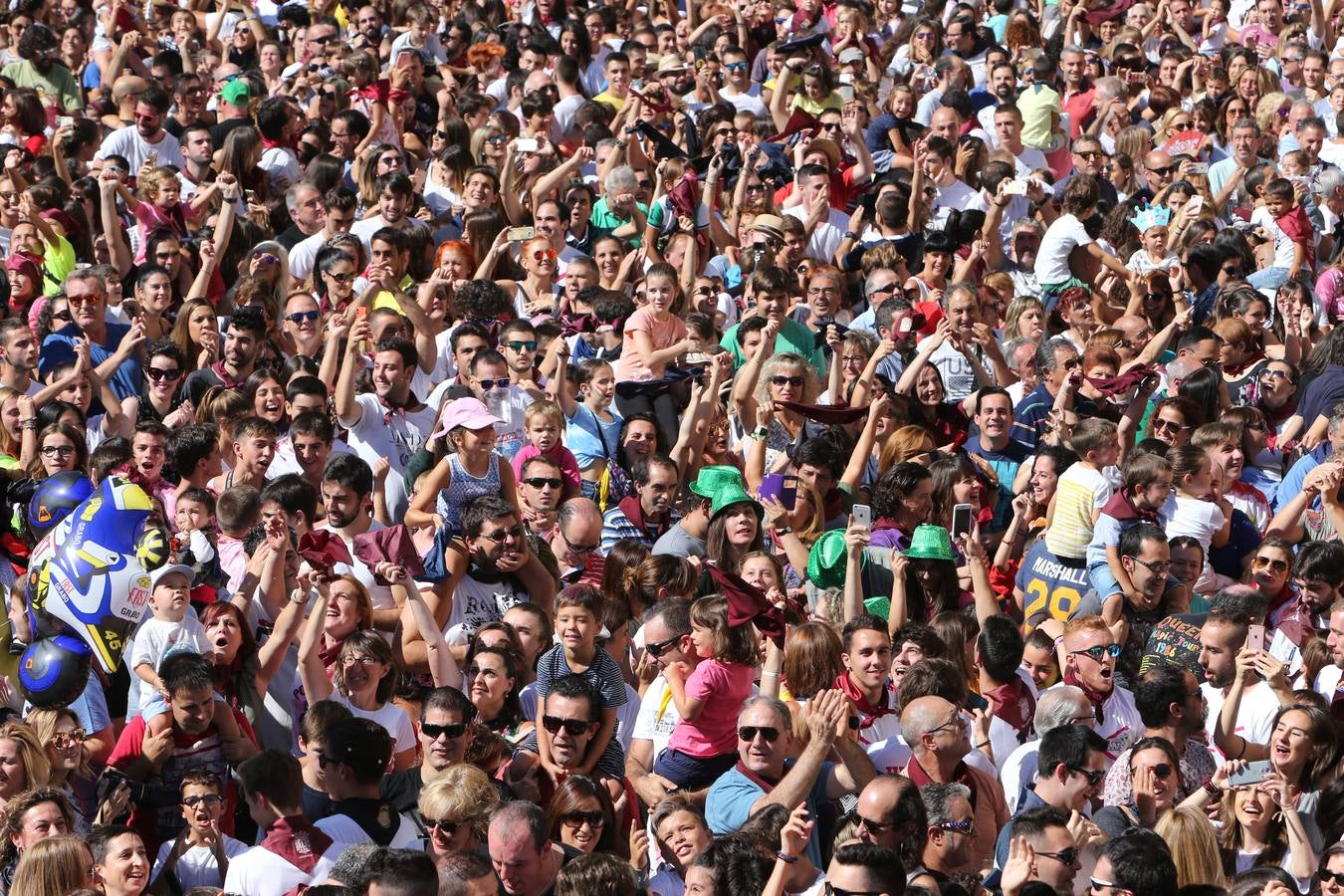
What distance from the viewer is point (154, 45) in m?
14.5

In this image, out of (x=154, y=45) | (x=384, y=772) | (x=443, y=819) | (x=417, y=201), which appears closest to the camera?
(x=443, y=819)

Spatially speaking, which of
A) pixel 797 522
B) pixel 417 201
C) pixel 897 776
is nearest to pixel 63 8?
pixel 417 201

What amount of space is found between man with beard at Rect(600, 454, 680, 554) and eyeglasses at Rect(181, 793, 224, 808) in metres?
2.88

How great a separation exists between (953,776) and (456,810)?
1.61m

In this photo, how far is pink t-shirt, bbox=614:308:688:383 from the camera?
10.1 meters

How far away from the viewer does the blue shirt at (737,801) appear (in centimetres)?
670

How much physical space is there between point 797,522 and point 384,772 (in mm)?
2759

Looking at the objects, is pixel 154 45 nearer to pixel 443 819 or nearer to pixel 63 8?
pixel 63 8

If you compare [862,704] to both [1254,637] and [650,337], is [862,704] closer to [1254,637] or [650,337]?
[1254,637]

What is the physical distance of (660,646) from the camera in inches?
292

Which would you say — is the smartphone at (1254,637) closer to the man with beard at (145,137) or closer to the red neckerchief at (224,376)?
the red neckerchief at (224,376)

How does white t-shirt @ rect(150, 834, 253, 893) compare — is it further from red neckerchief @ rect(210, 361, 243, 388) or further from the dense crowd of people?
red neckerchief @ rect(210, 361, 243, 388)

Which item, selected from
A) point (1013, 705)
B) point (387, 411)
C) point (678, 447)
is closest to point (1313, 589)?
point (1013, 705)

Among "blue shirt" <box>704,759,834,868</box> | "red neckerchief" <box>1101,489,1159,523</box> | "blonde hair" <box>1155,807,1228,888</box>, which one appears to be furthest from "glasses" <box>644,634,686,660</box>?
"red neckerchief" <box>1101,489,1159,523</box>
